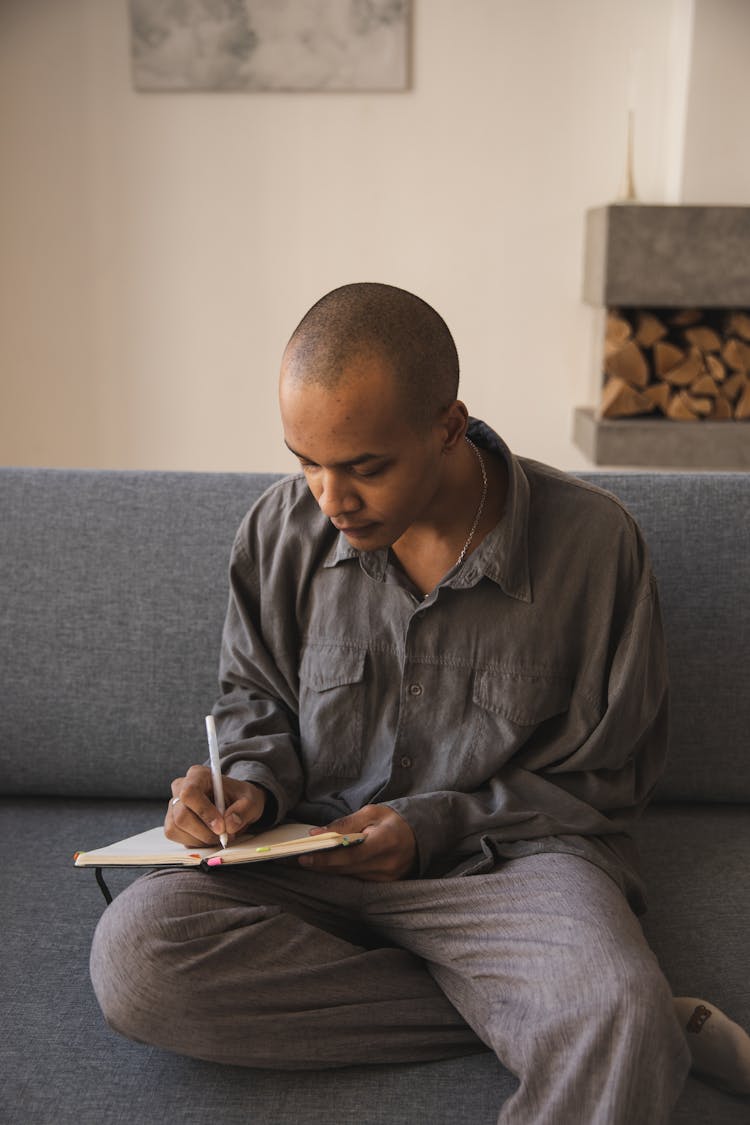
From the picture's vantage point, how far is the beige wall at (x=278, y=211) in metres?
3.42

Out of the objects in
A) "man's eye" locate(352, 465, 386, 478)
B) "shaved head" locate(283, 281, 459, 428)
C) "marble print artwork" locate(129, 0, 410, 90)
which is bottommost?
"man's eye" locate(352, 465, 386, 478)

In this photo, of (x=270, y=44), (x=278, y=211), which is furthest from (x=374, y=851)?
(x=270, y=44)

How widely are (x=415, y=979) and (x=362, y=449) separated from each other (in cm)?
59

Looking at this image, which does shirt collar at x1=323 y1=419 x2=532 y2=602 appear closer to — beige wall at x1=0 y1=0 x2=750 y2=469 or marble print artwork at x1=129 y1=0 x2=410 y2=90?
beige wall at x1=0 y1=0 x2=750 y2=469

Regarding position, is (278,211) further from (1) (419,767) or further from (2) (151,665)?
(1) (419,767)

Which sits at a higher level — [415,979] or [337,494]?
[337,494]

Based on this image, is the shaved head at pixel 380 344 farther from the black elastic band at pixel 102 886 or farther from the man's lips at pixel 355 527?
the black elastic band at pixel 102 886

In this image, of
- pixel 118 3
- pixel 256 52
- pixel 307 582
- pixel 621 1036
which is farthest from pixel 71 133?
pixel 621 1036

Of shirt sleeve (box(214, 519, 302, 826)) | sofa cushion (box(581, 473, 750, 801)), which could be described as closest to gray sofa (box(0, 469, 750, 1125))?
sofa cushion (box(581, 473, 750, 801))

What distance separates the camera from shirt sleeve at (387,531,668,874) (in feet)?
4.55

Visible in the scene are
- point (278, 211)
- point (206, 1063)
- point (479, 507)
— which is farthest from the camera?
point (278, 211)

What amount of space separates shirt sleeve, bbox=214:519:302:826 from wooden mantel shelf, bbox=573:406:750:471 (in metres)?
1.90

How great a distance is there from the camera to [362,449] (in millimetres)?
1273

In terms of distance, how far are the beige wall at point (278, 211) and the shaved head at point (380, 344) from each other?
2.28 m
